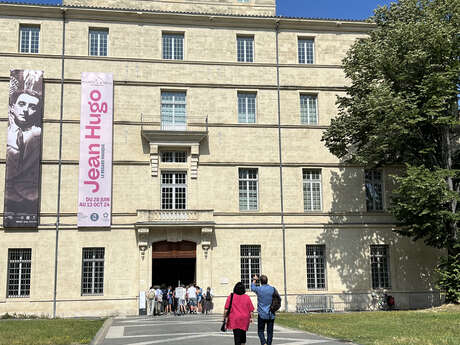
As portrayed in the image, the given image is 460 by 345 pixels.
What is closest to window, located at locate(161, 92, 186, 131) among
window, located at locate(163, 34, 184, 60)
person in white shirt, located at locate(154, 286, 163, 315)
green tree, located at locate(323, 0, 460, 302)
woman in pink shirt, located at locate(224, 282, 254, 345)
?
window, located at locate(163, 34, 184, 60)

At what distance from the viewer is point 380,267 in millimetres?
30984

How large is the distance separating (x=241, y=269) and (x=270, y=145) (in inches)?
286

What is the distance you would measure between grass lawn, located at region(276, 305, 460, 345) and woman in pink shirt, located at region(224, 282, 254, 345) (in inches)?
165

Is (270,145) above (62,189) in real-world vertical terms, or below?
above

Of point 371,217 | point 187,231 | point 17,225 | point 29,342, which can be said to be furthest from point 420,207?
point 17,225

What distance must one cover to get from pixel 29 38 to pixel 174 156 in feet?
34.7

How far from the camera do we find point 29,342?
15172mm

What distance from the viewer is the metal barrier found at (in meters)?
29.1

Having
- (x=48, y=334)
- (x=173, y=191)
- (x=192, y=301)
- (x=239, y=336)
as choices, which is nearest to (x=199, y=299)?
(x=192, y=301)

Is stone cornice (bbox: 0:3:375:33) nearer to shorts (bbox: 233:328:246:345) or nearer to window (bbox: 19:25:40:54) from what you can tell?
window (bbox: 19:25:40:54)

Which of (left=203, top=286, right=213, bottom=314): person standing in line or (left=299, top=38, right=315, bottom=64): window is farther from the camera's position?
(left=299, top=38, right=315, bottom=64): window

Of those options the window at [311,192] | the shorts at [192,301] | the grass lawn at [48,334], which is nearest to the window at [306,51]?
the window at [311,192]

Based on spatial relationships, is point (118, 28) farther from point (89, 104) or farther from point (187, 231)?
point (187, 231)

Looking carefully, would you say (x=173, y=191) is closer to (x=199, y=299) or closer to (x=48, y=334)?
(x=199, y=299)
